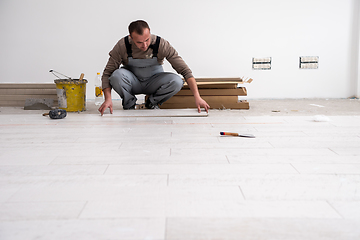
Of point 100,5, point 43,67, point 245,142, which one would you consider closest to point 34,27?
point 43,67

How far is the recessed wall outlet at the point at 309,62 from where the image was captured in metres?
5.07

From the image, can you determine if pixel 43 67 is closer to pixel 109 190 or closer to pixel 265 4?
pixel 265 4

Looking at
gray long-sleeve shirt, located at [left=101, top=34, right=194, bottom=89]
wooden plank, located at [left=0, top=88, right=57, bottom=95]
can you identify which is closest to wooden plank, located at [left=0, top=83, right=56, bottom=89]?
wooden plank, located at [left=0, top=88, right=57, bottom=95]

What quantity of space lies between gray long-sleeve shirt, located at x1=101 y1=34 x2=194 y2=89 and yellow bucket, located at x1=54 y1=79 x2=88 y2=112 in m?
0.47

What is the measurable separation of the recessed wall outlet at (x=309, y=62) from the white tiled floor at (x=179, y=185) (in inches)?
131

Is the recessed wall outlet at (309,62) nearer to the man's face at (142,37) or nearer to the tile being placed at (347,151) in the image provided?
the man's face at (142,37)

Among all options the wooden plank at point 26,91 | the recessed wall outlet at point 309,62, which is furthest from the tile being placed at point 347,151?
the recessed wall outlet at point 309,62

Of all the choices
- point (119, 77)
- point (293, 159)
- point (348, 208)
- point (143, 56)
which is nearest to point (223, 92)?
point (143, 56)

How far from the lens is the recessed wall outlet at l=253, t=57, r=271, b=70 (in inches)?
199

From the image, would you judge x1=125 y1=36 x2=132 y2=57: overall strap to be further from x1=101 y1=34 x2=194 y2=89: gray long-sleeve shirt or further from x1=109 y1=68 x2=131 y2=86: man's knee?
x1=109 y1=68 x2=131 y2=86: man's knee

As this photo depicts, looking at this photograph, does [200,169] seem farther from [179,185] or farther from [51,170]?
[51,170]

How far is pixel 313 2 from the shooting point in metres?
4.94

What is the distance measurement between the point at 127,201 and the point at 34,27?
4.86 metres

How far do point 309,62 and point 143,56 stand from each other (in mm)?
3225
